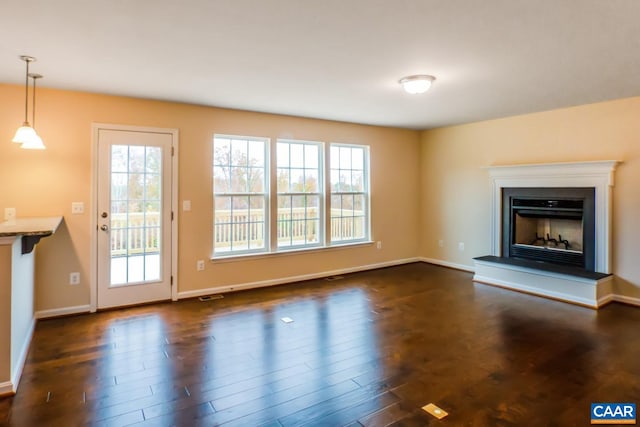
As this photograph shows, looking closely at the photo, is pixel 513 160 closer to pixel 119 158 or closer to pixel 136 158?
pixel 136 158

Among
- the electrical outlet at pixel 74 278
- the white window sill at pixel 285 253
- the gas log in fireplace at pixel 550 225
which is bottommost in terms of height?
the electrical outlet at pixel 74 278

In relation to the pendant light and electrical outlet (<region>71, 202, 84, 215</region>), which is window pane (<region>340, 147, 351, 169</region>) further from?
the pendant light

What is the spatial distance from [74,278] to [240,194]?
6.93ft

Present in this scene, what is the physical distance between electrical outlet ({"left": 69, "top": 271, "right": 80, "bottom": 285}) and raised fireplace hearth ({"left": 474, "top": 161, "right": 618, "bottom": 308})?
5.15 m

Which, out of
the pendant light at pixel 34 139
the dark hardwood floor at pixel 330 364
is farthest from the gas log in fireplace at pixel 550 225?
the pendant light at pixel 34 139

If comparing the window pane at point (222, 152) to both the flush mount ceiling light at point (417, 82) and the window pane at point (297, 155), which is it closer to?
the window pane at point (297, 155)

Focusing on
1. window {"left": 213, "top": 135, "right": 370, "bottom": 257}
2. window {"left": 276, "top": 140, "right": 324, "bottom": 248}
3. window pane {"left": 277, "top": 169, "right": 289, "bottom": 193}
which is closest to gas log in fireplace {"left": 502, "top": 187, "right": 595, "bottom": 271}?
window {"left": 213, "top": 135, "right": 370, "bottom": 257}

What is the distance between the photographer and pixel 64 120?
3830mm

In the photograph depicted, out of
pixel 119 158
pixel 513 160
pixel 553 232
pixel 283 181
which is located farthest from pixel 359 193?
pixel 119 158

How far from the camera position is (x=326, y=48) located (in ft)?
9.25

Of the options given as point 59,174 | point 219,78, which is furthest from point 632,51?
point 59,174

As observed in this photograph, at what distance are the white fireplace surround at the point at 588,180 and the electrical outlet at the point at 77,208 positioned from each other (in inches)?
217

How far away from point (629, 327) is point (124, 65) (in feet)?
17.6

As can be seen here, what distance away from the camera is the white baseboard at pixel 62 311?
3.77 meters
